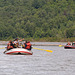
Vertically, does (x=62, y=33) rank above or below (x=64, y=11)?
below

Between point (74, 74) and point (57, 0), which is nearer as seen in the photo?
point (74, 74)

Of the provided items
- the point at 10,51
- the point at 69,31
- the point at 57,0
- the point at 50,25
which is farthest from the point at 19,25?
the point at 10,51

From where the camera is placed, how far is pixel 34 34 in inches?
5448

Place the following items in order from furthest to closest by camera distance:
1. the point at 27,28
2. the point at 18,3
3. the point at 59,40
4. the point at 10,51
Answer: the point at 18,3 → the point at 27,28 → the point at 59,40 → the point at 10,51

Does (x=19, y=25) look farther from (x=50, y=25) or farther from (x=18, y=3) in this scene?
(x=18, y=3)

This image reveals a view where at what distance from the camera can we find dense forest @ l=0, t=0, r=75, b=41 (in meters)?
136

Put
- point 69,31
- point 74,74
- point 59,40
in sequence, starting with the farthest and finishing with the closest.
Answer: point 69,31 < point 59,40 < point 74,74

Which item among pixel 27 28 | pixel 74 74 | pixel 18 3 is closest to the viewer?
pixel 74 74

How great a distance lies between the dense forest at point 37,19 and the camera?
136m

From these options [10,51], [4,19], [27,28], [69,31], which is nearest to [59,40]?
[69,31]

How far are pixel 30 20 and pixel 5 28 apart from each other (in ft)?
55.5

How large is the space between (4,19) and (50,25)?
21865mm

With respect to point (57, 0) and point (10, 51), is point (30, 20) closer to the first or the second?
point (57, 0)

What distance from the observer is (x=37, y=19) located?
6009 inches
